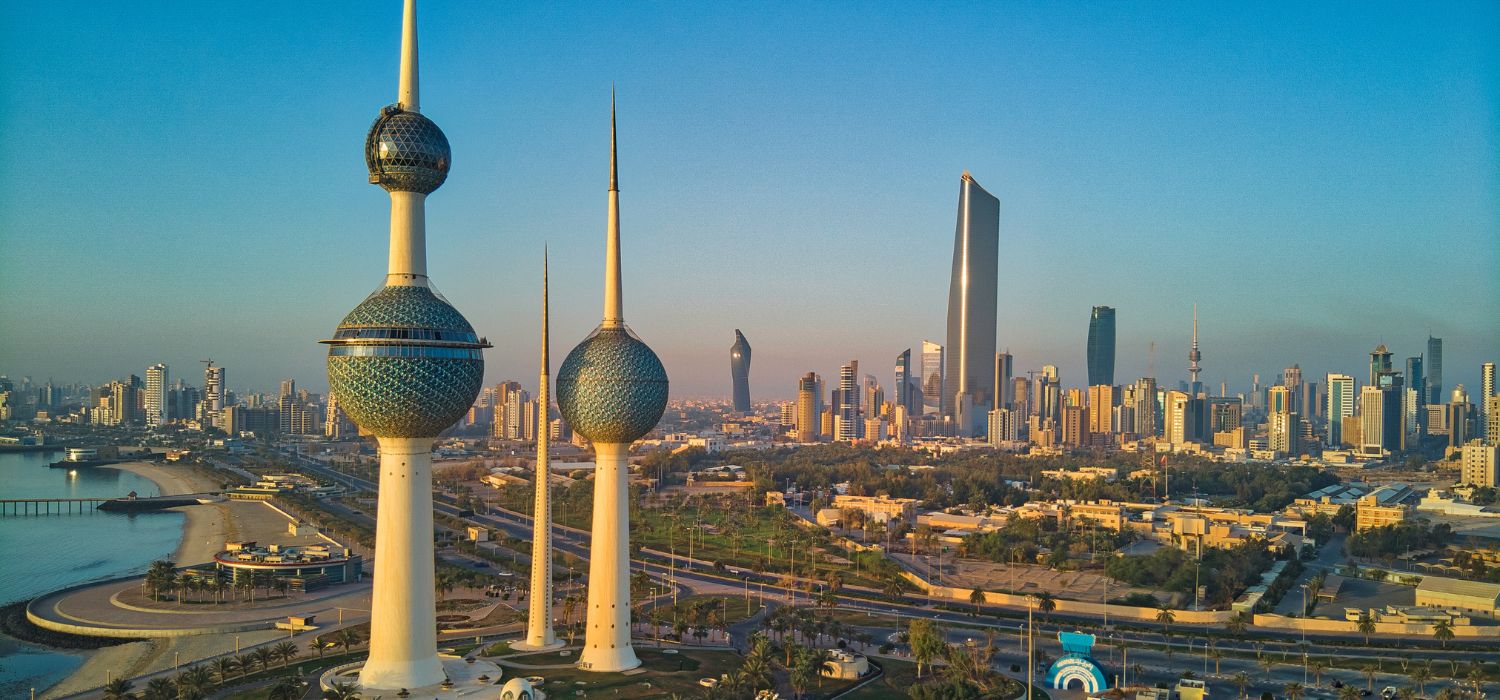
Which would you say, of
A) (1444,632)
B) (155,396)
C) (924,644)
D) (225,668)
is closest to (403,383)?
(225,668)

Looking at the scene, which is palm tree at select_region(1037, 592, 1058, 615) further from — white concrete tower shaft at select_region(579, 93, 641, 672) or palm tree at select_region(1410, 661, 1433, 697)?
white concrete tower shaft at select_region(579, 93, 641, 672)

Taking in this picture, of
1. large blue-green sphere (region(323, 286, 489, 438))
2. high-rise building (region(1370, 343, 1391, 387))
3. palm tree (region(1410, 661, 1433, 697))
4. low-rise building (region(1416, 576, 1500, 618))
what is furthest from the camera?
high-rise building (region(1370, 343, 1391, 387))

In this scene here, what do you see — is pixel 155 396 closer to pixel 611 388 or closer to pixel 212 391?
pixel 212 391

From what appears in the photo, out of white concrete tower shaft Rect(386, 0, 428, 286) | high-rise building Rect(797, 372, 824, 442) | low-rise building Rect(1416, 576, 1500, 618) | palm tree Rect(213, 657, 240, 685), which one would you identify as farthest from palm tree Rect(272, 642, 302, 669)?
high-rise building Rect(797, 372, 824, 442)

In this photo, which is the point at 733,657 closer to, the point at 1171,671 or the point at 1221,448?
the point at 1171,671

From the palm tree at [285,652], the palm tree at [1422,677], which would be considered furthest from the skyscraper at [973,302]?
the palm tree at [285,652]

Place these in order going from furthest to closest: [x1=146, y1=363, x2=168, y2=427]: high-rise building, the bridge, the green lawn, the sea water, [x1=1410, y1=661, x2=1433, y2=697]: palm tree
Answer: [x1=146, y1=363, x2=168, y2=427]: high-rise building → the bridge → the sea water → [x1=1410, y1=661, x2=1433, y2=697]: palm tree → the green lawn

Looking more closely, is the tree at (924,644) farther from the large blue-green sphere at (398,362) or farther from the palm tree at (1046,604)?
the large blue-green sphere at (398,362)
